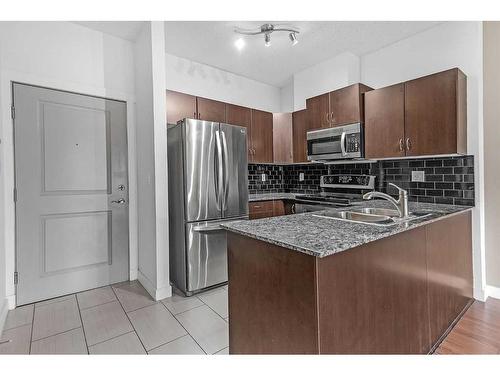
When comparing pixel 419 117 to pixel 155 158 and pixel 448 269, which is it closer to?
pixel 448 269

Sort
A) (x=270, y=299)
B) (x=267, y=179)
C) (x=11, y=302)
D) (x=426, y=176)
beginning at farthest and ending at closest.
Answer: (x=267, y=179) < (x=426, y=176) < (x=11, y=302) < (x=270, y=299)

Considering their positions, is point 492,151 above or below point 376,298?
above

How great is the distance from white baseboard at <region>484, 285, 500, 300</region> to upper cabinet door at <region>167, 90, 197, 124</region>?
3.37 m

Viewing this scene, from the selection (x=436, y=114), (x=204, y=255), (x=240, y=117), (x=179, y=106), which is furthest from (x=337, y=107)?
(x=204, y=255)

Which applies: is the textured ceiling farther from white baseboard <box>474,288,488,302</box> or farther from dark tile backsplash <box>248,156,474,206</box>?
white baseboard <box>474,288,488,302</box>

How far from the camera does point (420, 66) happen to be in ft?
9.00

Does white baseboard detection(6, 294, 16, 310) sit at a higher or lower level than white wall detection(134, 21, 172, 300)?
lower

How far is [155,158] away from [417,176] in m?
2.59

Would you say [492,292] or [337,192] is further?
[337,192]

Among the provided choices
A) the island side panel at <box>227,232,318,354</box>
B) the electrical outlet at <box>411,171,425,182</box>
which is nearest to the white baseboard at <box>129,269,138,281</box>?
the island side panel at <box>227,232,318,354</box>

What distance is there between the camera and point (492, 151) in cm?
231

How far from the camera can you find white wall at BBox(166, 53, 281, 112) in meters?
3.30

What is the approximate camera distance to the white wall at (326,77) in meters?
3.19
